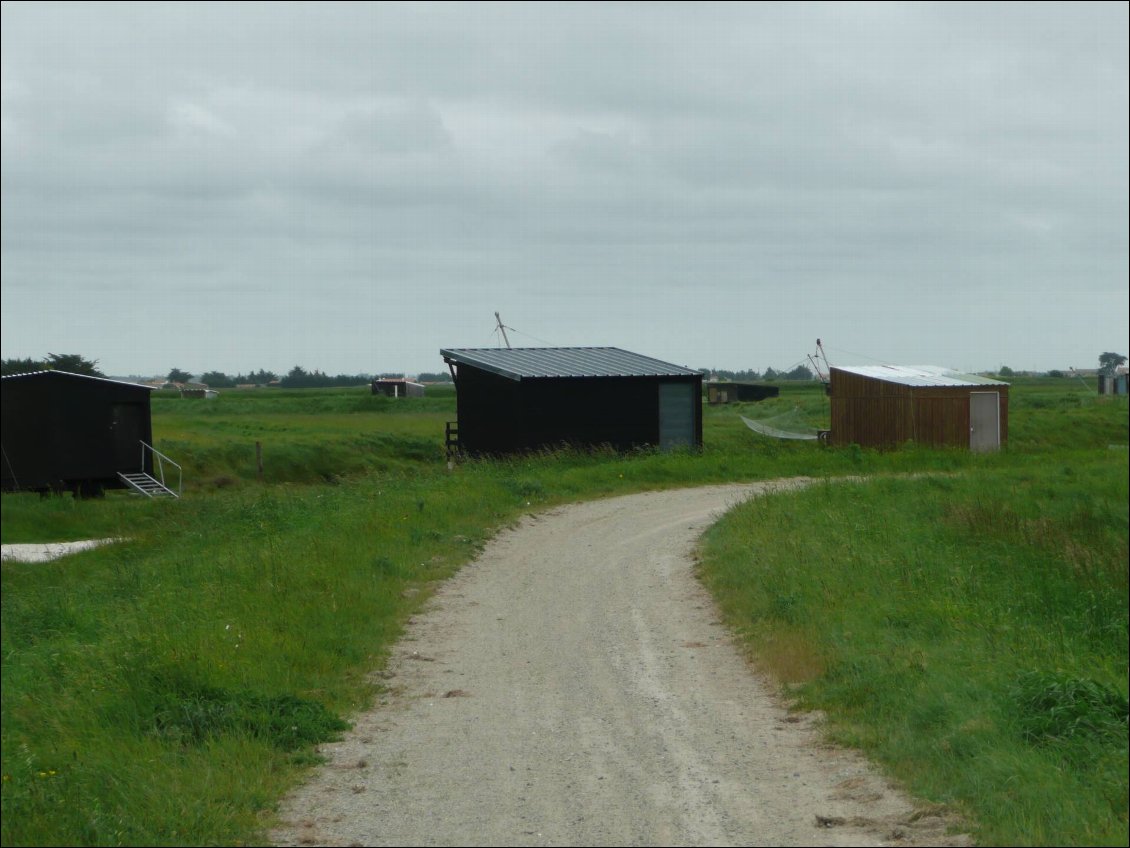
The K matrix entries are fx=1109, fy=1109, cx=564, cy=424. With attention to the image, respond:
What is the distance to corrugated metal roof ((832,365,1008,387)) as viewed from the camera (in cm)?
2814

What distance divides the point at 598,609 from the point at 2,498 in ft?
26.3

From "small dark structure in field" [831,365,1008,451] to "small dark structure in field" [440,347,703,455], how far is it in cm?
467

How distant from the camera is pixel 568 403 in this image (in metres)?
28.9

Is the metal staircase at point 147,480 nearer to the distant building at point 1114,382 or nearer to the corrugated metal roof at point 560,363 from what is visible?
the corrugated metal roof at point 560,363

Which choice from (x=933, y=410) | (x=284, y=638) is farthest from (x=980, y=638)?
(x=933, y=410)

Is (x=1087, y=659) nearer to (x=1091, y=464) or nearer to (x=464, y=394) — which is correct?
(x=1091, y=464)

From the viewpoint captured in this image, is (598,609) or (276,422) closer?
(598,609)

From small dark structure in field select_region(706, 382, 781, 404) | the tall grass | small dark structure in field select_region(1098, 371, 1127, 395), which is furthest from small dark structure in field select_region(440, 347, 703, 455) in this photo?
small dark structure in field select_region(706, 382, 781, 404)

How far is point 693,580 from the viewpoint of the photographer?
42.8ft

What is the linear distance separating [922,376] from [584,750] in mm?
25122

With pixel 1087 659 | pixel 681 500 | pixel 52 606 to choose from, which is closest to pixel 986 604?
pixel 1087 659

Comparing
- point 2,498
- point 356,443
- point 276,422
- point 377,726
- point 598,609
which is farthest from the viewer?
point 276,422

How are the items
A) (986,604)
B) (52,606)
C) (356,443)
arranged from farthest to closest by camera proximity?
(356,443)
(986,604)
(52,606)

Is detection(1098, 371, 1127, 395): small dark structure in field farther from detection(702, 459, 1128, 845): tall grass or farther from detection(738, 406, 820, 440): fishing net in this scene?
detection(738, 406, 820, 440): fishing net
